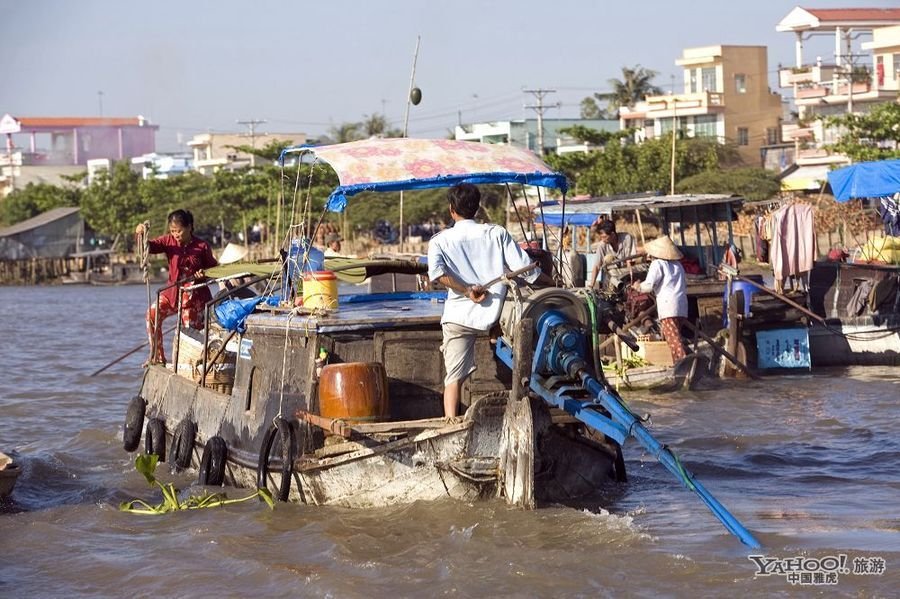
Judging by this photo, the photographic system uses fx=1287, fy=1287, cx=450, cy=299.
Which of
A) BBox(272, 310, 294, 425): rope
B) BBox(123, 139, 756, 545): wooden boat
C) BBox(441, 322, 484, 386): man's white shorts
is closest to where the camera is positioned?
BBox(123, 139, 756, 545): wooden boat

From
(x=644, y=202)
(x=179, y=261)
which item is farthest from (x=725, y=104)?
(x=179, y=261)

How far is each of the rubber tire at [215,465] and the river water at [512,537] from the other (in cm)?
18

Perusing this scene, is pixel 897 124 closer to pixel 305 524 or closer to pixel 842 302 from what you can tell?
pixel 842 302

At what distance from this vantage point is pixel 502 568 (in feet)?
22.3

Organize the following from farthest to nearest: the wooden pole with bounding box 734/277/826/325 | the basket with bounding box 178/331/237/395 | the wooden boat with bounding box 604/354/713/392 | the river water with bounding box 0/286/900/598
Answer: the wooden pole with bounding box 734/277/826/325, the wooden boat with bounding box 604/354/713/392, the basket with bounding box 178/331/237/395, the river water with bounding box 0/286/900/598

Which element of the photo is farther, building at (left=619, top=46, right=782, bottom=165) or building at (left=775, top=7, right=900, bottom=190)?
building at (left=619, top=46, right=782, bottom=165)

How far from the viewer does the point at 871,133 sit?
3372 cm

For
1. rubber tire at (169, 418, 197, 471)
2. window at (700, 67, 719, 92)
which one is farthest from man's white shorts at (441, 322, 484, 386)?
window at (700, 67, 719, 92)

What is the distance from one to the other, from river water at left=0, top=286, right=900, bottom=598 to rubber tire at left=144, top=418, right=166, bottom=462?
279 millimetres

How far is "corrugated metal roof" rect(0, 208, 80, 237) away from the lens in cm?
6347

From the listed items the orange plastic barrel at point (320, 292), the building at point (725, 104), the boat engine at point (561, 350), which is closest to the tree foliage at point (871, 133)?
the building at point (725, 104)

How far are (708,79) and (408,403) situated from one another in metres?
53.9

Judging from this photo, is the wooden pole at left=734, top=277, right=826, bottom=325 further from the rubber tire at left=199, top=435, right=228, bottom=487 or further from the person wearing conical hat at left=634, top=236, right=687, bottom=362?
the rubber tire at left=199, top=435, right=228, bottom=487

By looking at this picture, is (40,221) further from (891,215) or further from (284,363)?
(284,363)
